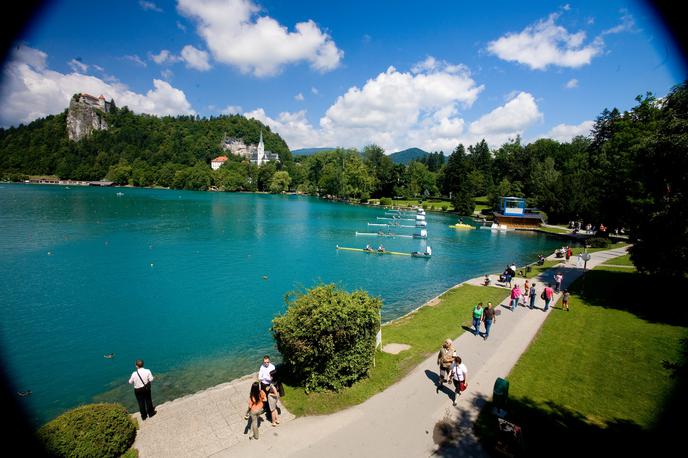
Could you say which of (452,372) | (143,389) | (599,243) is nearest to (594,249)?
(599,243)

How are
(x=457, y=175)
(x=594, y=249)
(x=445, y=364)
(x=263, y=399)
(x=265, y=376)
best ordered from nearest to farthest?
(x=263, y=399) < (x=265, y=376) < (x=445, y=364) < (x=594, y=249) < (x=457, y=175)

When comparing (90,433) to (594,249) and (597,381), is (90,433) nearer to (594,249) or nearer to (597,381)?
(597,381)

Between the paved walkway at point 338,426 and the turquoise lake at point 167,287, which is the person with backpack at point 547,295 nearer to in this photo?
the turquoise lake at point 167,287

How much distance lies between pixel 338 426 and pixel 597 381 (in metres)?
9.67

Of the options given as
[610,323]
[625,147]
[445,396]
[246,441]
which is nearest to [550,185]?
[625,147]

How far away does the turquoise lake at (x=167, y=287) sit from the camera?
630 inches

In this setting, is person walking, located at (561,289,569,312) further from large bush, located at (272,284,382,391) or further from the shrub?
the shrub

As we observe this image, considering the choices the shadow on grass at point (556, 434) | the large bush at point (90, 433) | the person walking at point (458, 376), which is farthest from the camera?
the person walking at point (458, 376)

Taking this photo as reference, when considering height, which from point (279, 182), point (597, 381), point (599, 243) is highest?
point (279, 182)

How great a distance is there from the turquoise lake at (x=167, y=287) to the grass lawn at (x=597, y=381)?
582cm

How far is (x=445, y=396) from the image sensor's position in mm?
11125

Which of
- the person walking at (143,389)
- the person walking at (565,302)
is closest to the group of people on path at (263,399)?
the person walking at (143,389)

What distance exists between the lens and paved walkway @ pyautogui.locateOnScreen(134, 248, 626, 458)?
8703mm

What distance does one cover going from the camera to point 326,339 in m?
11.1
